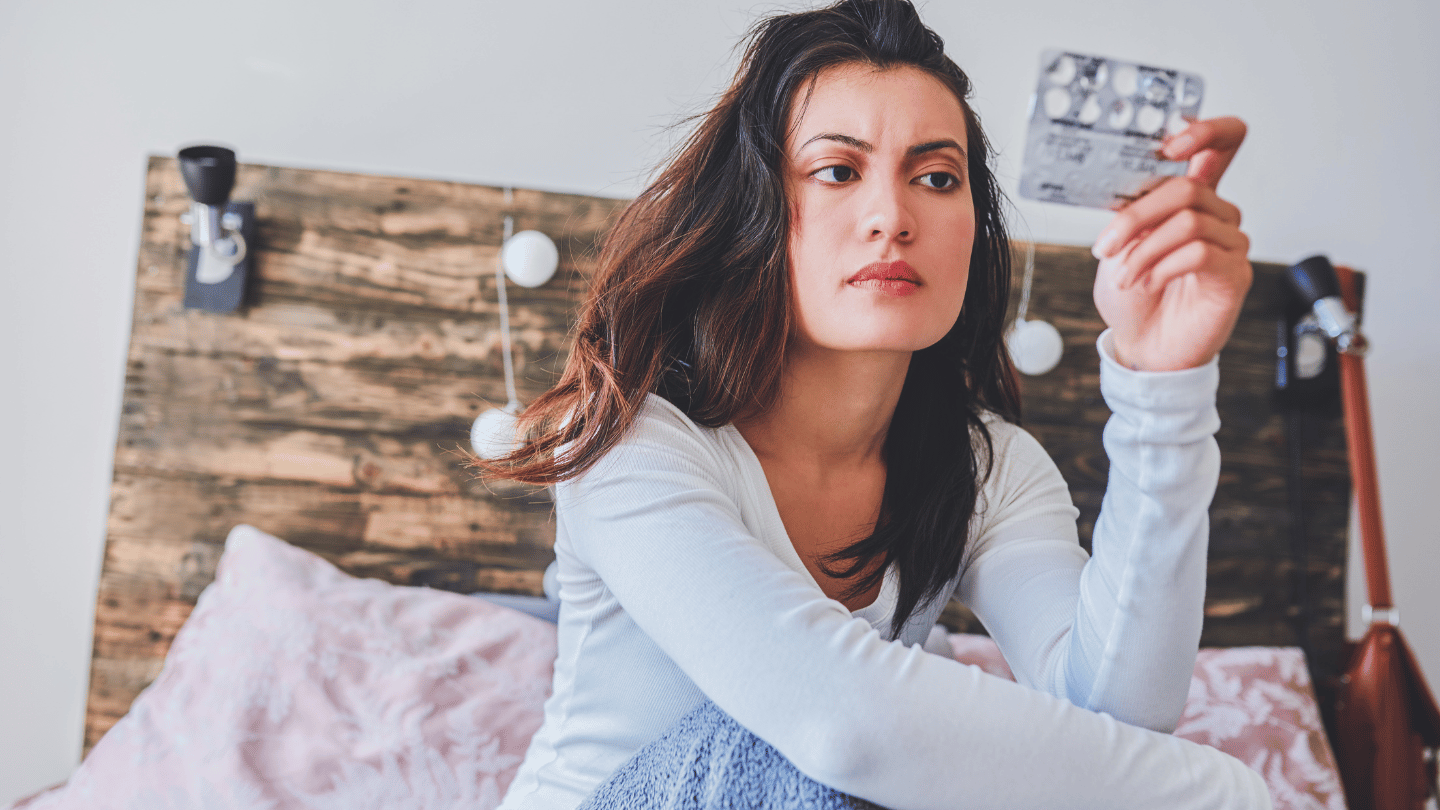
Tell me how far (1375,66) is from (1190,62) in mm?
389

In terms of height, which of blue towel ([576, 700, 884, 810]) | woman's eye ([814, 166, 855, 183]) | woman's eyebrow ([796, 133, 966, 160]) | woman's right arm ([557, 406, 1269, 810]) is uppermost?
woman's eyebrow ([796, 133, 966, 160])

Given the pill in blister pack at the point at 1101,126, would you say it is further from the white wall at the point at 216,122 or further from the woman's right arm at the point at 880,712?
the white wall at the point at 216,122

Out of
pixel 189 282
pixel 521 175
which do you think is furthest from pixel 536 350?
pixel 189 282

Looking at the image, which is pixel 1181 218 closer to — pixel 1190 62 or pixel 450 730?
pixel 450 730

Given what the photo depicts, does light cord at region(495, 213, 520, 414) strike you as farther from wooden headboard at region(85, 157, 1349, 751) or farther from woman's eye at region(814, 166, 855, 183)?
woman's eye at region(814, 166, 855, 183)

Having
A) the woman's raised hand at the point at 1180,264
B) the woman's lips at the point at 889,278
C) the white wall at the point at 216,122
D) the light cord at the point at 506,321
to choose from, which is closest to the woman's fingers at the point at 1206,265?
the woman's raised hand at the point at 1180,264

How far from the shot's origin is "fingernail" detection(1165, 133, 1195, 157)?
0.76m

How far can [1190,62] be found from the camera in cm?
189

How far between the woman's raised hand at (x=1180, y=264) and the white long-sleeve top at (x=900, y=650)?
0.03m

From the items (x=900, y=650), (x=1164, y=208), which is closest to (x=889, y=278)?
(x=1164, y=208)

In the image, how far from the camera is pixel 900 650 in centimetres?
74

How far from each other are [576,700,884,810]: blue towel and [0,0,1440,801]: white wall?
3.86 ft

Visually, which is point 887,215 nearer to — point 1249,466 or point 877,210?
point 877,210

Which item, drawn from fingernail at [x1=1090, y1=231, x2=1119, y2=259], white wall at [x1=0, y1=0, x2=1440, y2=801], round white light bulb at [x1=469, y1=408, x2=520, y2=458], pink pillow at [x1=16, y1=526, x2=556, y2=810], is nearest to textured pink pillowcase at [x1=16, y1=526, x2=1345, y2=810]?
pink pillow at [x1=16, y1=526, x2=556, y2=810]
